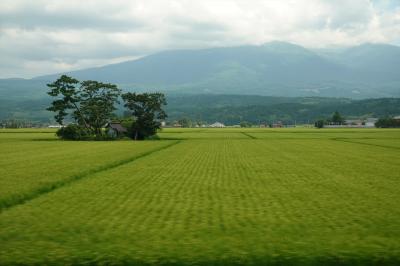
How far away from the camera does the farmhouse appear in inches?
3041

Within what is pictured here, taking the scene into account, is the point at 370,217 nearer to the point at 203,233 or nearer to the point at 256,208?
the point at 256,208

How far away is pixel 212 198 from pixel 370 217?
Result: 4664mm

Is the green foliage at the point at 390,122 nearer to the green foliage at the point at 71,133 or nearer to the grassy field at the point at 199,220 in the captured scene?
the green foliage at the point at 71,133

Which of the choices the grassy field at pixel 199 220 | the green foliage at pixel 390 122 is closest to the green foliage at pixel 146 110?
the grassy field at pixel 199 220

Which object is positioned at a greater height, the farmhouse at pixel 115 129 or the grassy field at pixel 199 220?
the farmhouse at pixel 115 129

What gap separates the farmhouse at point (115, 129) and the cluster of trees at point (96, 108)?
6.01ft

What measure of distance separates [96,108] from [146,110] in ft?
25.6

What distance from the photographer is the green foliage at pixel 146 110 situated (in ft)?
241

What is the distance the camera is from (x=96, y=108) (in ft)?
242

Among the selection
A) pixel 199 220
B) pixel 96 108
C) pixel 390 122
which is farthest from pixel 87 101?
pixel 390 122

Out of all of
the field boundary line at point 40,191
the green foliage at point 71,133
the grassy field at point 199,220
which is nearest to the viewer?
the grassy field at point 199,220

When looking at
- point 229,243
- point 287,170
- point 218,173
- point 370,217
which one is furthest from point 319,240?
point 287,170

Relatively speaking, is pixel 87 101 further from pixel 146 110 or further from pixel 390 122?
pixel 390 122

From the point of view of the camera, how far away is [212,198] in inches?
555
